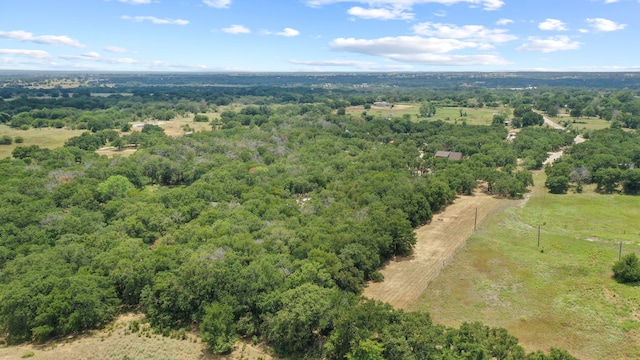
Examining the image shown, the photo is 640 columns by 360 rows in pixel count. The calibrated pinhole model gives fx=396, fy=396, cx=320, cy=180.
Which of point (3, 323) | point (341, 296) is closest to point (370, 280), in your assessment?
point (341, 296)

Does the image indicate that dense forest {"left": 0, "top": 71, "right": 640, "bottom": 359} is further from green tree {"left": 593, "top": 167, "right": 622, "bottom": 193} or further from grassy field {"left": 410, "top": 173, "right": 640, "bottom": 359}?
grassy field {"left": 410, "top": 173, "right": 640, "bottom": 359}

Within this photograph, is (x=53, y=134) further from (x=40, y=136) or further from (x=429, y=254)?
(x=429, y=254)

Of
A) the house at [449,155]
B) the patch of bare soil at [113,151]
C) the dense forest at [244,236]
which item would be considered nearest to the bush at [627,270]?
the dense forest at [244,236]

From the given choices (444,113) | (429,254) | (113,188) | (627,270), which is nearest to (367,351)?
(429,254)

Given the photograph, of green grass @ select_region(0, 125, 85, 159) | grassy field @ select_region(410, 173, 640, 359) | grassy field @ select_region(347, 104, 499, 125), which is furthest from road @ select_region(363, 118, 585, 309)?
green grass @ select_region(0, 125, 85, 159)

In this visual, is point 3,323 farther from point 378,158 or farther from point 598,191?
point 598,191

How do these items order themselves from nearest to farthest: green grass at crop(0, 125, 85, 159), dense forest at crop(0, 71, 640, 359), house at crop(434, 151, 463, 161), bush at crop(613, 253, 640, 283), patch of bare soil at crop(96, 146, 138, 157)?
dense forest at crop(0, 71, 640, 359) → bush at crop(613, 253, 640, 283) → house at crop(434, 151, 463, 161) → patch of bare soil at crop(96, 146, 138, 157) → green grass at crop(0, 125, 85, 159)

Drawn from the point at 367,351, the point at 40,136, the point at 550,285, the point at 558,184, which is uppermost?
the point at 40,136
